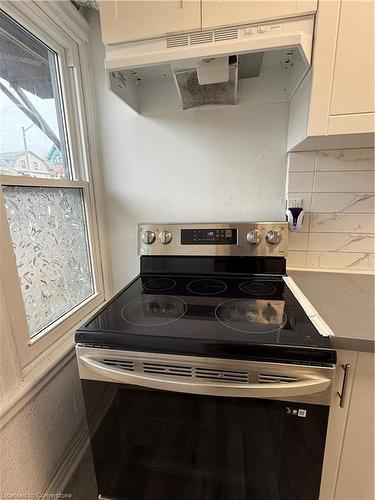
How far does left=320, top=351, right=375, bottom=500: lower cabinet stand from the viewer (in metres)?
0.78

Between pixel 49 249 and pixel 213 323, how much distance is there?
2.71ft

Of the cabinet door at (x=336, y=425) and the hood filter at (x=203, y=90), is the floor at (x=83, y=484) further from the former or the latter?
the hood filter at (x=203, y=90)

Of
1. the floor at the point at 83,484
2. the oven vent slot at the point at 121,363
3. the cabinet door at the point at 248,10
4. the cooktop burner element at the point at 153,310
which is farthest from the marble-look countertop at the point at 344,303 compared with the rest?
the floor at the point at 83,484

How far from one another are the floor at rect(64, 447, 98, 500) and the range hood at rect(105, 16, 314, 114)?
1.69m

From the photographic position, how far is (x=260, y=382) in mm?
734

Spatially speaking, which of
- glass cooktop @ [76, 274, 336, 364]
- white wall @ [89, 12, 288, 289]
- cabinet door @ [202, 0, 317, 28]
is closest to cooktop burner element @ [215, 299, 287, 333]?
glass cooktop @ [76, 274, 336, 364]

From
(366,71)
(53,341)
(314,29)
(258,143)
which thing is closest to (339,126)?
(366,71)

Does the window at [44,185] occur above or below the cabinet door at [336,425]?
above

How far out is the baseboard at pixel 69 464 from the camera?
110 cm

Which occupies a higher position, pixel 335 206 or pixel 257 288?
pixel 335 206

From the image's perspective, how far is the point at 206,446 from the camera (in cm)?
85

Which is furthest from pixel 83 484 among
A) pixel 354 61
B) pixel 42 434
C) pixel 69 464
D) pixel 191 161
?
pixel 354 61

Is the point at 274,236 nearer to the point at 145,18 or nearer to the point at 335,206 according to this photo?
the point at 335,206

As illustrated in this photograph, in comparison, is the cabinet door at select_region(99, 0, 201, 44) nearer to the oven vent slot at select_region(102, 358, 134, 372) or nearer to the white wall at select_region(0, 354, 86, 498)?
the oven vent slot at select_region(102, 358, 134, 372)
